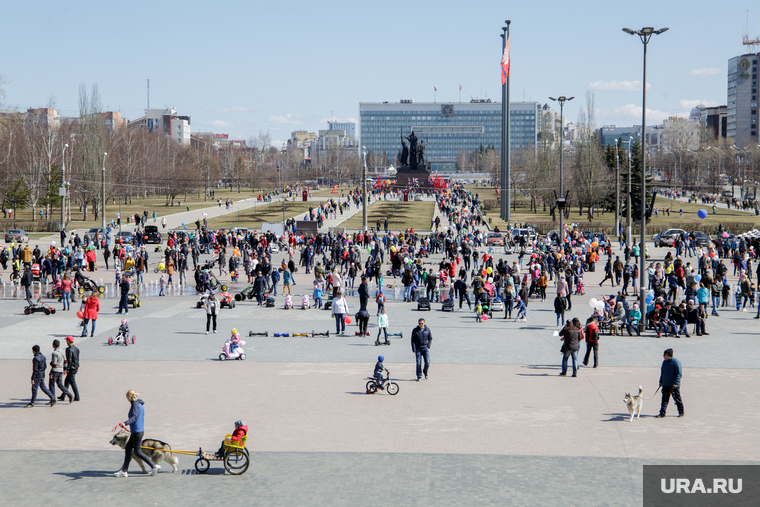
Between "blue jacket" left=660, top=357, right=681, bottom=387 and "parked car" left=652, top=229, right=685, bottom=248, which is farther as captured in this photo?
"parked car" left=652, top=229, right=685, bottom=248

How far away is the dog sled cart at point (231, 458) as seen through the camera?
10.7 meters

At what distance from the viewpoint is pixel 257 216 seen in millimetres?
70750

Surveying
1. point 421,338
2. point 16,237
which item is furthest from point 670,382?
point 16,237

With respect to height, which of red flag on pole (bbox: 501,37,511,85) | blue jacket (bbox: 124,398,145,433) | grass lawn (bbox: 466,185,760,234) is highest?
red flag on pole (bbox: 501,37,511,85)

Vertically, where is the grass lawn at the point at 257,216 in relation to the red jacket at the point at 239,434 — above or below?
above

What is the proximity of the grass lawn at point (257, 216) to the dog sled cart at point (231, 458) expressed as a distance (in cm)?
5073

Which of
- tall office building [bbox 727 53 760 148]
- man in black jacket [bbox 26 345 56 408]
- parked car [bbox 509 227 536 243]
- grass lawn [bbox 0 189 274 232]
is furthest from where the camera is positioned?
tall office building [bbox 727 53 760 148]

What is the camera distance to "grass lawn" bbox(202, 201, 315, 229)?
63406 millimetres

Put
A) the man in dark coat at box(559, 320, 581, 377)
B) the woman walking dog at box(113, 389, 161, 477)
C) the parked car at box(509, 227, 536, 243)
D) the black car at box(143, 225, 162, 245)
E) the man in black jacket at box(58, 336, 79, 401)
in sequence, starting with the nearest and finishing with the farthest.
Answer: the woman walking dog at box(113, 389, 161, 477)
the man in black jacket at box(58, 336, 79, 401)
the man in dark coat at box(559, 320, 581, 377)
the parked car at box(509, 227, 536, 243)
the black car at box(143, 225, 162, 245)

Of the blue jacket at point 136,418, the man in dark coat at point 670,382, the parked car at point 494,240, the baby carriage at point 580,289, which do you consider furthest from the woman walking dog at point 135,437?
the parked car at point 494,240

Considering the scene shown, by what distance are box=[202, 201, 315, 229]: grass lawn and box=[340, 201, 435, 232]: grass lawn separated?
6563 mm

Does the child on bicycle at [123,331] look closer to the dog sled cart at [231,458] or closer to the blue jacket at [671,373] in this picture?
the dog sled cart at [231,458]

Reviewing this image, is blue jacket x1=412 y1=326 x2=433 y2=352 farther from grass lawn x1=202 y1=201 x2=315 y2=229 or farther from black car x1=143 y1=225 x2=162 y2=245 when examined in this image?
grass lawn x1=202 y1=201 x2=315 y2=229

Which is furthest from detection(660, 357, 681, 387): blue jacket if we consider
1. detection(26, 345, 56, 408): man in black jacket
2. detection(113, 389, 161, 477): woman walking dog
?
detection(26, 345, 56, 408): man in black jacket
